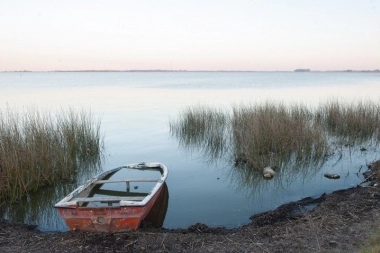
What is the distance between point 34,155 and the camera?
295 inches

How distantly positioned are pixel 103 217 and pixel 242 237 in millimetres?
2007

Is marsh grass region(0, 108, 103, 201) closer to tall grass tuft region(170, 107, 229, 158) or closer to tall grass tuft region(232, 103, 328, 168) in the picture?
tall grass tuft region(170, 107, 229, 158)

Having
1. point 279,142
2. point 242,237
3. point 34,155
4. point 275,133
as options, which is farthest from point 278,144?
point 34,155

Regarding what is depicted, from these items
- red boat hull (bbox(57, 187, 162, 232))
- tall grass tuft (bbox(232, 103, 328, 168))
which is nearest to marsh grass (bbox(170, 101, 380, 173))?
tall grass tuft (bbox(232, 103, 328, 168))

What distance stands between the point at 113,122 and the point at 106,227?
43.3ft

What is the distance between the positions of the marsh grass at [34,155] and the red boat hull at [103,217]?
2440mm

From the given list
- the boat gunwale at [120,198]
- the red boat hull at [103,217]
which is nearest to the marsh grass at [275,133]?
the boat gunwale at [120,198]

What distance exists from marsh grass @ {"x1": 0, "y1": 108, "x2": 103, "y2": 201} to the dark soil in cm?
140

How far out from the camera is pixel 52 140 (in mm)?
8703

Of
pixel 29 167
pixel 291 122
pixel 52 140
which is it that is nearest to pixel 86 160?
pixel 52 140

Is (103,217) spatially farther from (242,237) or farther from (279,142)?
(279,142)

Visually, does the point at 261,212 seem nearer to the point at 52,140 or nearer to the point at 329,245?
the point at 329,245

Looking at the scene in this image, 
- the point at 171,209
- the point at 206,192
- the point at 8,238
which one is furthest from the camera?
the point at 206,192

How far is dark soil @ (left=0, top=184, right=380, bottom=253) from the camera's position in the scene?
14.8 ft
